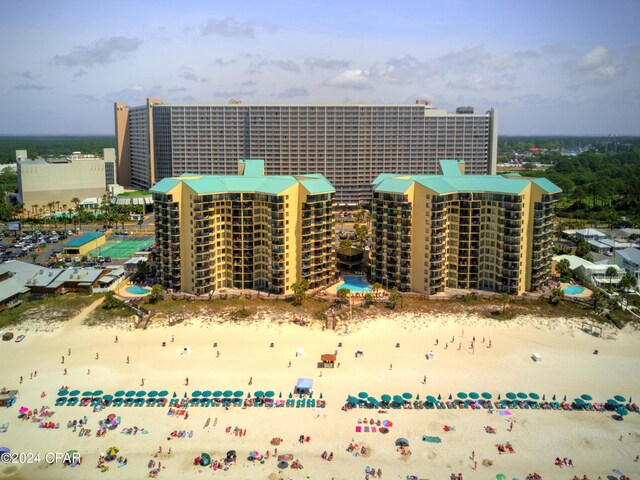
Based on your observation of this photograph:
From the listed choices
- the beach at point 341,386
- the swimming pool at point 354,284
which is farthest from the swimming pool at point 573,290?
the swimming pool at point 354,284

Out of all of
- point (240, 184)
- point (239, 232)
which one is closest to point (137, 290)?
point (239, 232)

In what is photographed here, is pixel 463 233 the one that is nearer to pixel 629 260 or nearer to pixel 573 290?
pixel 573 290

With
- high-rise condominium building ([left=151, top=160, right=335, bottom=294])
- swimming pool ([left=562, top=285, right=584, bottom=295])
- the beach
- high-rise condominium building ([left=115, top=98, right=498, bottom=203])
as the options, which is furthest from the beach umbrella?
high-rise condominium building ([left=115, top=98, right=498, bottom=203])

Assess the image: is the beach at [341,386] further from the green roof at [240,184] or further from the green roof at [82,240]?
the green roof at [82,240]

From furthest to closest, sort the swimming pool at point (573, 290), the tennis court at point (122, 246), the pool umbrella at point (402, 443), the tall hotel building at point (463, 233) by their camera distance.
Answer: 1. the tennis court at point (122, 246)
2. the swimming pool at point (573, 290)
3. the tall hotel building at point (463, 233)
4. the pool umbrella at point (402, 443)

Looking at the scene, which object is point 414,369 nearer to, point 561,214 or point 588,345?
point 588,345

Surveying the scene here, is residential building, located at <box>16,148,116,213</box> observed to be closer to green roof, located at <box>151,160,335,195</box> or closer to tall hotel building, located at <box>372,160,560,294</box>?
green roof, located at <box>151,160,335,195</box>
